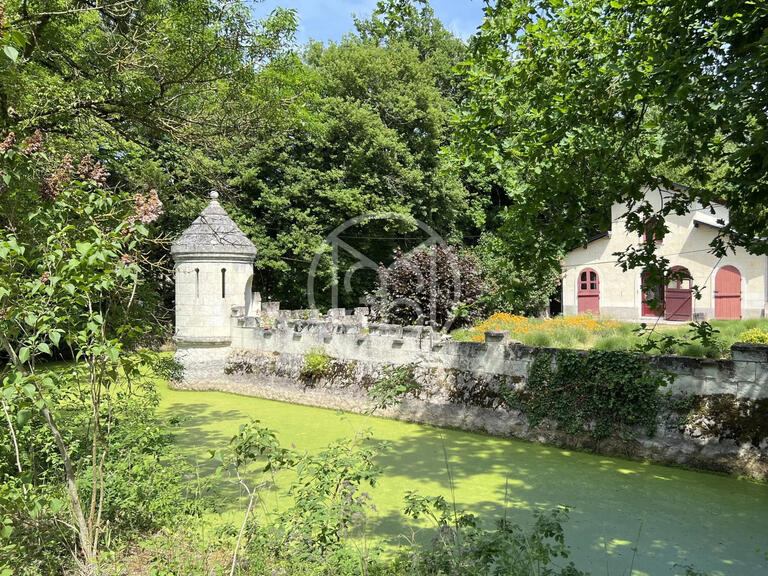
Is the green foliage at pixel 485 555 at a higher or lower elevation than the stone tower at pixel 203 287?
lower

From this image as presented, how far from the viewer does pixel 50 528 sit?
12.0 ft

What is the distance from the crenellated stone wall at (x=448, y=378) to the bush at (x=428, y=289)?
3.36 ft

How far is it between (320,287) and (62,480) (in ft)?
59.7

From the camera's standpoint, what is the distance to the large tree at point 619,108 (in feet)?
13.0

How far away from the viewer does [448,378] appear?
32.1ft

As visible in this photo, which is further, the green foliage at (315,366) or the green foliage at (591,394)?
the green foliage at (315,366)

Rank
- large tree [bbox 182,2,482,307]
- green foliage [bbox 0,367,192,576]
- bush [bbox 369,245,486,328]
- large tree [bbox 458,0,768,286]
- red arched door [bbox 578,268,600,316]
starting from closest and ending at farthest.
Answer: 1. green foliage [bbox 0,367,192,576]
2. large tree [bbox 458,0,768,286]
3. bush [bbox 369,245,486,328]
4. large tree [bbox 182,2,482,307]
5. red arched door [bbox 578,268,600,316]

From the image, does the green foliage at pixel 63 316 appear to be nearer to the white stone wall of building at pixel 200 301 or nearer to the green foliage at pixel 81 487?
the green foliage at pixel 81 487

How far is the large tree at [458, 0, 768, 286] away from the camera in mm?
3969

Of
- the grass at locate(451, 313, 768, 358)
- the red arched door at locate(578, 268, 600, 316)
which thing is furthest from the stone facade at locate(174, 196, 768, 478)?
the red arched door at locate(578, 268, 600, 316)

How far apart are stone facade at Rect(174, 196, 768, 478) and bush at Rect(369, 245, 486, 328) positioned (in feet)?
3.01

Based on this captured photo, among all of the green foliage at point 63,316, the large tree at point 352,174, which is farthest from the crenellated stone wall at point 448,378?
the large tree at point 352,174

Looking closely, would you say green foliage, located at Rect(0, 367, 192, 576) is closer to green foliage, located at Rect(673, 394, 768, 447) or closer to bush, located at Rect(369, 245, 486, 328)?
green foliage, located at Rect(673, 394, 768, 447)

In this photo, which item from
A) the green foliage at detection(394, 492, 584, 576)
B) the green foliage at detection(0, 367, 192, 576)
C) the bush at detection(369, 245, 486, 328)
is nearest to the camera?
the green foliage at detection(394, 492, 584, 576)
